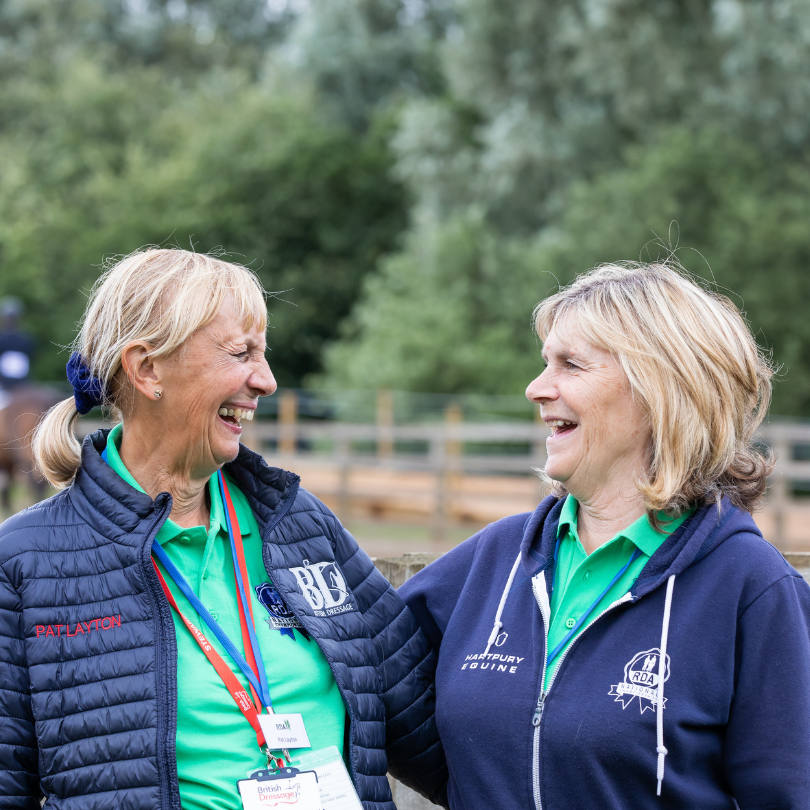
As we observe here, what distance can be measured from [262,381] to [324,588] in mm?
423

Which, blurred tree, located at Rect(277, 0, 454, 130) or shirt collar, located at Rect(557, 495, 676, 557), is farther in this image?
blurred tree, located at Rect(277, 0, 454, 130)

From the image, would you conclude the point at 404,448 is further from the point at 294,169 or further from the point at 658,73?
the point at 294,169

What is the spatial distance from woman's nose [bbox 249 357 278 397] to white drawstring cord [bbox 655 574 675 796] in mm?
822

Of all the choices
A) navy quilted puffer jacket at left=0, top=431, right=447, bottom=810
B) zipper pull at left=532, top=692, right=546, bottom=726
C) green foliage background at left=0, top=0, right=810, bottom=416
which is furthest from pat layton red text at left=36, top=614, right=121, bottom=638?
green foliage background at left=0, top=0, right=810, bottom=416

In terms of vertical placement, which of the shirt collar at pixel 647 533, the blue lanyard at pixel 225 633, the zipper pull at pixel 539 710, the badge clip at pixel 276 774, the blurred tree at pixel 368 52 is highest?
the blurred tree at pixel 368 52

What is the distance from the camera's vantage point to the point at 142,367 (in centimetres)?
201

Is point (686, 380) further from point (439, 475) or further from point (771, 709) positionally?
point (439, 475)

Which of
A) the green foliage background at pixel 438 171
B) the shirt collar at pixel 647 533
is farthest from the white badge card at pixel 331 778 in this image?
the green foliage background at pixel 438 171

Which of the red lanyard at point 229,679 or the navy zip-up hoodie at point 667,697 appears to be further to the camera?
the red lanyard at point 229,679

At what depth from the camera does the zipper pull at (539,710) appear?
1.84 meters

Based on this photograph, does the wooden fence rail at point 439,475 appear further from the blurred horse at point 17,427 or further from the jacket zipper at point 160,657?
the jacket zipper at point 160,657

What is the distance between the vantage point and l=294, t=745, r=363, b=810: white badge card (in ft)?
6.20

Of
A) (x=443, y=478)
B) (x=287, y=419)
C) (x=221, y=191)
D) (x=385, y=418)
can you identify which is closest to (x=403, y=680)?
(x=443, y=478)

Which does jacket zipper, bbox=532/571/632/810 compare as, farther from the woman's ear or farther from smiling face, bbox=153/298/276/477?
the woman's ear
